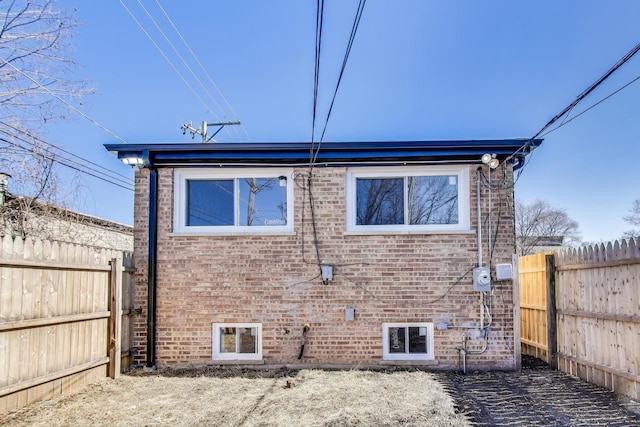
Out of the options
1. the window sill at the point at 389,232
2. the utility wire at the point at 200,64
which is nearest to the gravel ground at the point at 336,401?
the window sill at the point at 389,232

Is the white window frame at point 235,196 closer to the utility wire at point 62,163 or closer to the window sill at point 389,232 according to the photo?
the window sill at point 389,232

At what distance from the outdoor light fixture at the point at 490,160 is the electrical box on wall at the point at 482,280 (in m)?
1.62

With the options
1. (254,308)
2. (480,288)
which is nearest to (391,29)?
(480,288)

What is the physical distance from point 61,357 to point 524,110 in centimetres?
1141

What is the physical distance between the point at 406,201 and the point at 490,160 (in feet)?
4.71

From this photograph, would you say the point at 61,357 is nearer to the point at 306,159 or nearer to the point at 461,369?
the point at 306,159

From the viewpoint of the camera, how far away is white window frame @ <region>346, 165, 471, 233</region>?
7.27 m

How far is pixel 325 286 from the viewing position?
7.20 metres

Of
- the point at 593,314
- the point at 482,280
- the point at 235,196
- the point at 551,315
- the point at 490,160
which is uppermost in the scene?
the point at 490,160

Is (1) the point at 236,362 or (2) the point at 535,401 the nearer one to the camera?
(2) the point at 535,401

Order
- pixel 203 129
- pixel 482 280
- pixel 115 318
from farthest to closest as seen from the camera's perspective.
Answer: pixel 203 129 < pixel 482 280 < pixel 115 318

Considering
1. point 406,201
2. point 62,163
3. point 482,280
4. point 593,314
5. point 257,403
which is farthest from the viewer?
point 62,163

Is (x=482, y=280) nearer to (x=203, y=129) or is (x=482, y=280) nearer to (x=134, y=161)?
(x=134, y=161)

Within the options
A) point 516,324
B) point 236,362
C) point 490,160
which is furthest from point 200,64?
point 516,324
